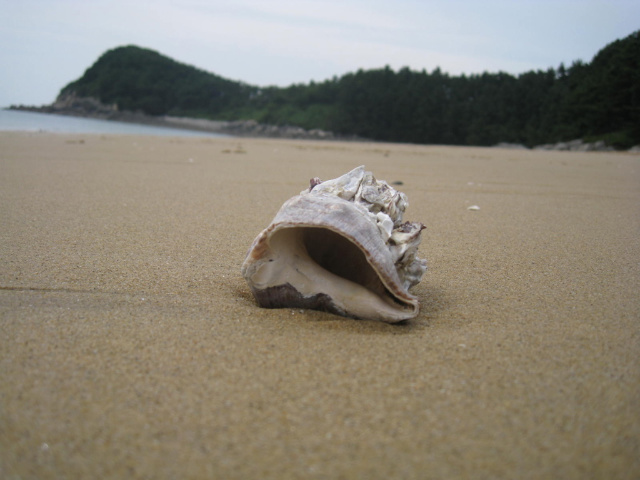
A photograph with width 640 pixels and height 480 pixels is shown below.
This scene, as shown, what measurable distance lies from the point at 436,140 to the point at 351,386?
50.5 metres

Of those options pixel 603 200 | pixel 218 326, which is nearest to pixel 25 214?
pixel 218 326

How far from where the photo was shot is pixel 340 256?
7.42ft

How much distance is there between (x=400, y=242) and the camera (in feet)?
6.77

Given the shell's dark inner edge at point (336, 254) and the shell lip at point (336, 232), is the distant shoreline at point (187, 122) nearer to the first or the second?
the shell's dark inner edge at point (336, 254)

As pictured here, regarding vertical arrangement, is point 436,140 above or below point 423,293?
above

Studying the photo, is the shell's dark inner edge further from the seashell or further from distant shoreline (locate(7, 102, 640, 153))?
distant shoreline (locate(7, 102, 640, 153))

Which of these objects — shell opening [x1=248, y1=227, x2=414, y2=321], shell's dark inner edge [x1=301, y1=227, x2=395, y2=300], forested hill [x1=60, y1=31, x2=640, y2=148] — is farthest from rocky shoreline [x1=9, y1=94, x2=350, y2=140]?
shell opening [x1=248, y1=227, x2=414, y2=321]

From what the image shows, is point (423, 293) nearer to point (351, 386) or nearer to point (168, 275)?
point (351, 386)

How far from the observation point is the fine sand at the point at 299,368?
3.77 feet

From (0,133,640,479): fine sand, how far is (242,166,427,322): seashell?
0.08 metres

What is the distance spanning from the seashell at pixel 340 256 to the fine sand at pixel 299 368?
8 centimetres

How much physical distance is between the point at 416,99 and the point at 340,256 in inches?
2056

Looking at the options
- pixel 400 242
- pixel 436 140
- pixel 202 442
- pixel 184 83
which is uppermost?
pixel 184 83

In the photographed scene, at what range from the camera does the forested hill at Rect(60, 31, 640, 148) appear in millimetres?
27156
